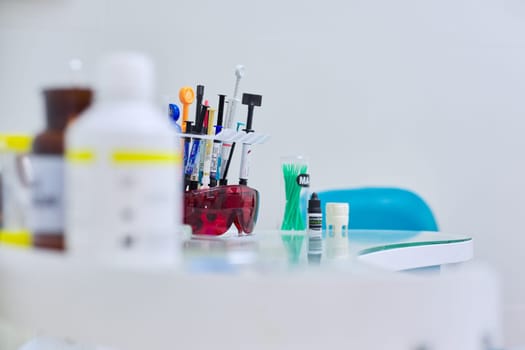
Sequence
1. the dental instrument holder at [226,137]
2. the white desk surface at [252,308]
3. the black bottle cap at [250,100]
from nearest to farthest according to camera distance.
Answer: the white desk surface at [252,308] → the dental instrument holder at [226,137] → the black bottle cap at [250,100]

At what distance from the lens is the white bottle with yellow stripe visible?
0.52 m

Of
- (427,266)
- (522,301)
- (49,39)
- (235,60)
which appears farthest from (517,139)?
(49,39)

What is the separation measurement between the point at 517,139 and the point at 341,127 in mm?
846

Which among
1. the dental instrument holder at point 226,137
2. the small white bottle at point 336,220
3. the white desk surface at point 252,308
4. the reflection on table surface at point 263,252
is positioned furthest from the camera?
the small white bottle at point 336,220

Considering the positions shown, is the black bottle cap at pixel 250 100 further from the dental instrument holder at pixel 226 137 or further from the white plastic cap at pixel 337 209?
the white plastic cap at pixel 337 209

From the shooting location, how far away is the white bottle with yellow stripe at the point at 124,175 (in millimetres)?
516

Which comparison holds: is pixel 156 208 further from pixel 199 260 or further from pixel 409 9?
pixel 409 9

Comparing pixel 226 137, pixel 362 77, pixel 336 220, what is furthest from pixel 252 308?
pixel 362 77

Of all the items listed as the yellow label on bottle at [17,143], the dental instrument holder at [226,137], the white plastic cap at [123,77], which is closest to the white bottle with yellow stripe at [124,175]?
the white plastic cap at [123,77]

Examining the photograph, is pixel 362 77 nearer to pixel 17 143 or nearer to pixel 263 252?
pixel 263 252

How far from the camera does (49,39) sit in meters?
2.35

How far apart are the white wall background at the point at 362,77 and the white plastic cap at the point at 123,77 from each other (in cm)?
191

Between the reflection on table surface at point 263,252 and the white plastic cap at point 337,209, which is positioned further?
the white plastic cap at point 337,209

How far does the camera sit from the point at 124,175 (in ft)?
1.69
